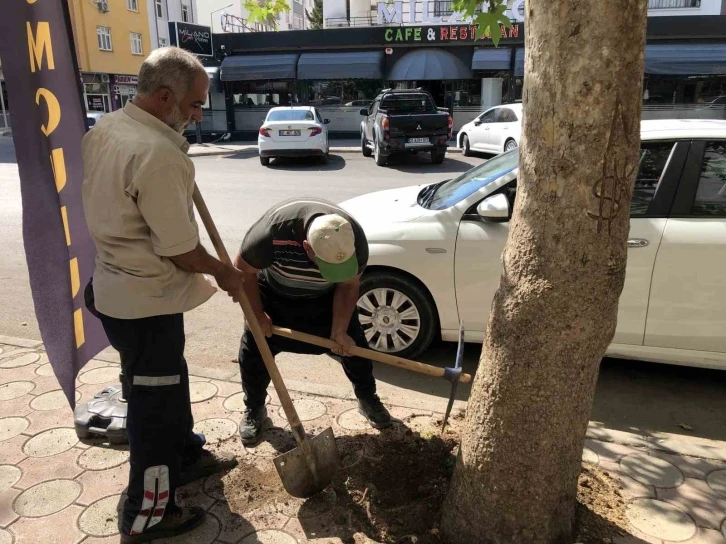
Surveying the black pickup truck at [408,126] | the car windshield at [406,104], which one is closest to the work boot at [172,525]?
the black pickup truck at [408,126]

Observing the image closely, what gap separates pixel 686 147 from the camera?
377 cm

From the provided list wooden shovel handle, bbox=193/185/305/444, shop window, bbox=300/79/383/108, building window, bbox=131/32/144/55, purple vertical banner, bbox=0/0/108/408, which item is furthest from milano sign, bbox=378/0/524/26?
wooden shovel handle, bbox=193/185/305/444

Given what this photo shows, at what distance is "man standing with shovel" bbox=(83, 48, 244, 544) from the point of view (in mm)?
2223

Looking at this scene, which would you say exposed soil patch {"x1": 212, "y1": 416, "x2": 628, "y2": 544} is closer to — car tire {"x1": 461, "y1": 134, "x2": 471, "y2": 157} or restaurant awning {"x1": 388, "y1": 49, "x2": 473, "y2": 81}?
car tire {"x1": 461, "y1": 134, "x2": 471, "y2": 157}

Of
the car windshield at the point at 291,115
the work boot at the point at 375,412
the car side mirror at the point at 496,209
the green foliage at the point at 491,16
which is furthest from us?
the car windshield at the point at 291,115

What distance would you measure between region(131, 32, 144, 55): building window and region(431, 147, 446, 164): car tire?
2496 cm

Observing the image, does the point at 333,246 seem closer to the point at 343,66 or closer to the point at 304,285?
the point at 304,285

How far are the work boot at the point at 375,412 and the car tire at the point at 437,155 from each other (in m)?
12.4

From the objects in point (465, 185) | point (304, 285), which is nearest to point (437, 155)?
point (465, 185)

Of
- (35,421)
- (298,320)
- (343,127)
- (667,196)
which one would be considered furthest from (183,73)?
(343,127)

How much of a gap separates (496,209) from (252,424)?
79.1 inches

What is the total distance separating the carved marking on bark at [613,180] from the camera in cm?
192

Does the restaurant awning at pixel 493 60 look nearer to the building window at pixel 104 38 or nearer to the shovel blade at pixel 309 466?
the building window at pixel 104 38

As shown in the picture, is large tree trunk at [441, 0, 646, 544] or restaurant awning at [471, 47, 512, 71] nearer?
large tree trunk at [441, 0, 646, 544]
